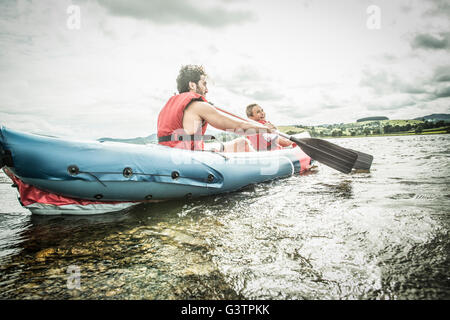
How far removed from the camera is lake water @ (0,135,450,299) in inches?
53.3

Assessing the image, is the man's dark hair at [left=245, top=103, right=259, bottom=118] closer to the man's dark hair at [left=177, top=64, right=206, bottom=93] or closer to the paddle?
the paddle

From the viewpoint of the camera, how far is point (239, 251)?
182cm

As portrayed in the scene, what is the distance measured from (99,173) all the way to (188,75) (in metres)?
2.29

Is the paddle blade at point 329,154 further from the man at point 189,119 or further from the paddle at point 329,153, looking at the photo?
the man at point 189,119

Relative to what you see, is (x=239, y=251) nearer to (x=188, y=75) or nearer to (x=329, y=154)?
(x=188, y=75)

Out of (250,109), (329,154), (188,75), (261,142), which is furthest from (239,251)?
(250,109)

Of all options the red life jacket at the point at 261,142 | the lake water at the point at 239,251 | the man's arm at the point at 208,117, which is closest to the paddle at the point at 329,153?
the red life jacket at the point at 261,142

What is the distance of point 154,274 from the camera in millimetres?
1549

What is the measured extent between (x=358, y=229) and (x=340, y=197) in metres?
1.30

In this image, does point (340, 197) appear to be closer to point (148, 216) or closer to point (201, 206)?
point (201, 206)

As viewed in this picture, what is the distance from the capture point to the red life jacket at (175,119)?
3633 millimetres

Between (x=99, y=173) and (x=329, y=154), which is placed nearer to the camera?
(x=99, y=173)
